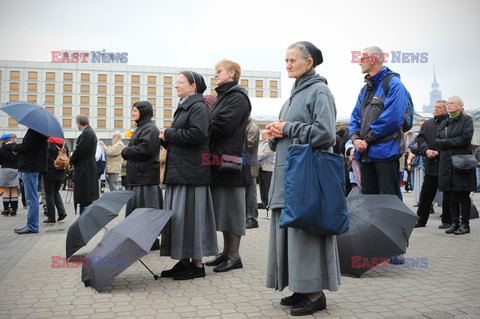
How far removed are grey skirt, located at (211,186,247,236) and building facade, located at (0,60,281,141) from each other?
73398mm

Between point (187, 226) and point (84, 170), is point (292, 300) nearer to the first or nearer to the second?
point (187, 226)

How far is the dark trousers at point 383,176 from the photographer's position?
5.36m

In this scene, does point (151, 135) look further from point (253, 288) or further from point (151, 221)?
point (253, 288)

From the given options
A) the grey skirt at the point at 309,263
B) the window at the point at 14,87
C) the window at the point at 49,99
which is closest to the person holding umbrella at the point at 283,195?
the grey skirt at the point at 309,263

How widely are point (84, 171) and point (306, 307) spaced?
Answer: 5659 mm

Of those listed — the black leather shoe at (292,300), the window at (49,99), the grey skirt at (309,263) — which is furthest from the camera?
the window at (49,99)

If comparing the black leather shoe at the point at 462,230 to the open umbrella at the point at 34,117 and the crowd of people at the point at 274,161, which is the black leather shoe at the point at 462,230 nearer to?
the crowd of people at the point at 274,161

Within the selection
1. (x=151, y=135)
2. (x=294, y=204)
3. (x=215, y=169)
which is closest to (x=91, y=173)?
(x=151, y=135)

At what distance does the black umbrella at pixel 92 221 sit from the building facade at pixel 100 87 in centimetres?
7341

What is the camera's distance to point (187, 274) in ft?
16.2

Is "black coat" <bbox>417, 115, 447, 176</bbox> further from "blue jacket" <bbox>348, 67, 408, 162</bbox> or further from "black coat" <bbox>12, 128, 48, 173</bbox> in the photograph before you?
"black coat" <bbox>12, 128, 48, 173</bbox>

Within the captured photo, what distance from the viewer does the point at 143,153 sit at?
612 centimetres

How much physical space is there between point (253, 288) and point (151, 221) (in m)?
1.17

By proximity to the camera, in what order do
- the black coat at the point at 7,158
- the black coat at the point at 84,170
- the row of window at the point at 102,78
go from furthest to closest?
the row of window at the point at 102,78 → the black coat at the point at 7,158 → the black coat at the point at 84,170
